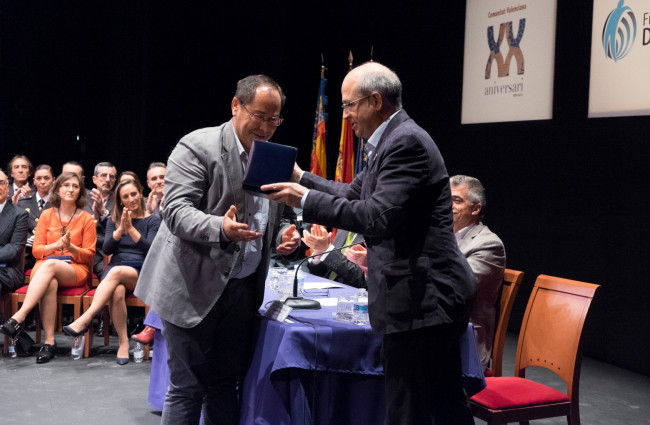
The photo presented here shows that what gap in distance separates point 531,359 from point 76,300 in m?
3.23

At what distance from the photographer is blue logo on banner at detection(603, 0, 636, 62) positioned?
14.8ft

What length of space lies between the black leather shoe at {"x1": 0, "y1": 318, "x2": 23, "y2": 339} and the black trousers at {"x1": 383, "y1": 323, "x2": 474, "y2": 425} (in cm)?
336

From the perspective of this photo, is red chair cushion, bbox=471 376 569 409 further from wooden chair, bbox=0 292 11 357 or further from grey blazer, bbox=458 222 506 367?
wooden chair, bbox=0 292 11 357

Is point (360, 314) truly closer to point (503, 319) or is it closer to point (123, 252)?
point (503, 319)

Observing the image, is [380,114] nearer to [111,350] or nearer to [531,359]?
[531,359]

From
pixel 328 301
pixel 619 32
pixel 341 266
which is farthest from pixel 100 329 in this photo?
pixel 619 32

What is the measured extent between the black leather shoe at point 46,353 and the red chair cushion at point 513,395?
→ 300cm

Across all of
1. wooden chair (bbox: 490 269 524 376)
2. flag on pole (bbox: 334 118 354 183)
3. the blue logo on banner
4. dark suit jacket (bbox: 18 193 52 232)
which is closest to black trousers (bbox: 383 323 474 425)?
wooden chair (bbox: 490 269 524 376)

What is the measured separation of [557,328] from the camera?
2.69 metres

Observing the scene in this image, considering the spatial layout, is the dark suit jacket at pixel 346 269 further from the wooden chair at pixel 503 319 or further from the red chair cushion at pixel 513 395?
the red chair cushion at pixel 513 395

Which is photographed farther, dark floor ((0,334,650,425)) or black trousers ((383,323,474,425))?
dark floor ((0,334,650,425))

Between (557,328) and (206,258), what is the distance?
4.35 ft

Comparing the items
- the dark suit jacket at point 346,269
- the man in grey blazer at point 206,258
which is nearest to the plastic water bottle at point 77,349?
the dark suit jacket at point 346,269

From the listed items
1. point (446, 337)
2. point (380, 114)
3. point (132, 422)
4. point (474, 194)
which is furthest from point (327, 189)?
point (132, 422)
